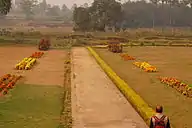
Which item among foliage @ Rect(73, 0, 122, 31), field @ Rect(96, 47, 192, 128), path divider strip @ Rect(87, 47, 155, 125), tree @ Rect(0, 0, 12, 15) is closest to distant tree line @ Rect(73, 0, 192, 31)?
foliage @ Rect(73, 0, 122, 31)

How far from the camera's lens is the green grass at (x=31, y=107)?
10.6m

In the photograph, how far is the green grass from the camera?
10.6 meters

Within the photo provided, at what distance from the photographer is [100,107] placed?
12.3 meters

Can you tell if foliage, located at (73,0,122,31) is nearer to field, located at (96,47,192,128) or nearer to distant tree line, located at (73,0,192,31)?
distant tree line, located at (73,0,192,31)

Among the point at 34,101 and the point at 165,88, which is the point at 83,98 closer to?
the point at 34,101

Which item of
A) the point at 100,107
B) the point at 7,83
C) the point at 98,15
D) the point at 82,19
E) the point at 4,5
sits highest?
the point at 4,5

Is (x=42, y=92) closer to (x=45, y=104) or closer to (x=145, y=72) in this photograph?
(x=45, y=104)

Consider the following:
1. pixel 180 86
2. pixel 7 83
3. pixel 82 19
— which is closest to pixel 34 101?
pixel 7 83

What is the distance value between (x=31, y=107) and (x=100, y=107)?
238cm

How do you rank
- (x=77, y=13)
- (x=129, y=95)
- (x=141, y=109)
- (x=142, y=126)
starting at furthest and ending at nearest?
(x=77, y=13) → (x=129, y=95) → (x=141, y=109) → (x=142, y=126)

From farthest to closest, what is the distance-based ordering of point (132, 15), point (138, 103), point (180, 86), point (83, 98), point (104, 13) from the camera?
point (132, 15), point (104, 13), point (180, 86), point (83, 98), point (138, 103)

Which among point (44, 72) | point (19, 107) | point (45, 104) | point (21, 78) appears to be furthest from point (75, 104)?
point (44, 72)

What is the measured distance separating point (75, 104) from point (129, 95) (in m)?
2.15

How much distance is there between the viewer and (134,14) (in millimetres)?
101750
